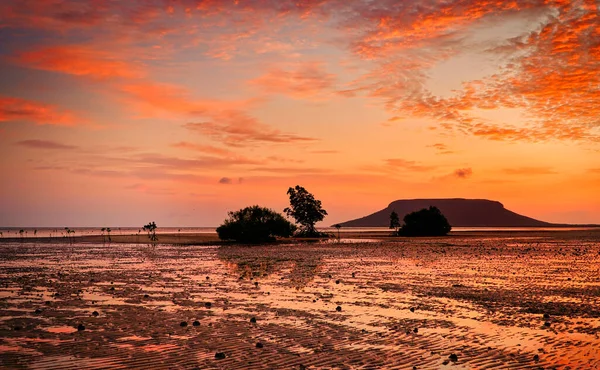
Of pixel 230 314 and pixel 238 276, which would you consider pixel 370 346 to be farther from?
pixel 238 276

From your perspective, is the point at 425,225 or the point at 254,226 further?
the point at 425,225

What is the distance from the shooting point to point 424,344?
649 inches

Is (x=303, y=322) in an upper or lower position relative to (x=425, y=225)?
lower

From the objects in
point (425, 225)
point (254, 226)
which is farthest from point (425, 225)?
point (254, 226)

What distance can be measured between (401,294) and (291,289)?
20.5 ft

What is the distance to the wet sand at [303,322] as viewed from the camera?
14688 millimetres

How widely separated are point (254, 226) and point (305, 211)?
112ft

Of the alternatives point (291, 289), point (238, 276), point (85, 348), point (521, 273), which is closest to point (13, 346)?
point (85, 348)

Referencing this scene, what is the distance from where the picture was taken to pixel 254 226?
105688 mm

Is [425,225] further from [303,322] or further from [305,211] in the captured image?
[303,322]

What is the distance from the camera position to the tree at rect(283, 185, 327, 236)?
137500 mm

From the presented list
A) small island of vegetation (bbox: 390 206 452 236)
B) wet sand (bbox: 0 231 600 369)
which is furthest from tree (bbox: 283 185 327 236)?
wet sand (bbox: 0 231 600 369)

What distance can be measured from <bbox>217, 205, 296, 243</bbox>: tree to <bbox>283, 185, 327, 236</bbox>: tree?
79.9ft

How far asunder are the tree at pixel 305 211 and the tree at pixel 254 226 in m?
24.4
